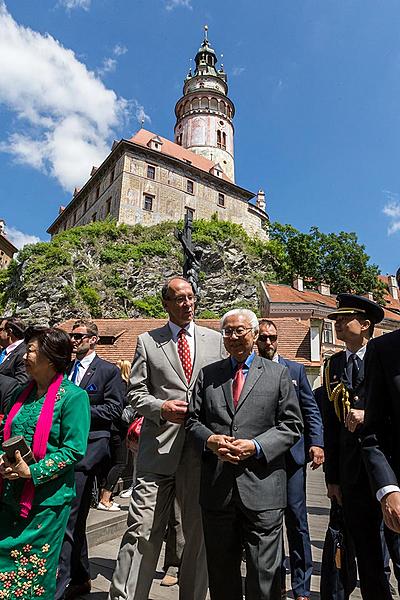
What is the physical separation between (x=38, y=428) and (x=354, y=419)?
1919 mm

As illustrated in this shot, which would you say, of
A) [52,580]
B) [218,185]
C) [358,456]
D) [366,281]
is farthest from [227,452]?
[218,185]

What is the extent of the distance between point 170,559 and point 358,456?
2.16 meters

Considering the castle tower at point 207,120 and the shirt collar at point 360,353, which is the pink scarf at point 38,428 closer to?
the shirt collar at point 360,353

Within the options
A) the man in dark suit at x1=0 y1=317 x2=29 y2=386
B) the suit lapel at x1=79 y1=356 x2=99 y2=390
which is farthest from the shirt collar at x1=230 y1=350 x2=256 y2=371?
the man in dark suit at x1=0 y1=317 x2=29 y2=386

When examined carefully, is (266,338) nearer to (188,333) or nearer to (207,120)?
(188,333)

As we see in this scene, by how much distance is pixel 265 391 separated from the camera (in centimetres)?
255

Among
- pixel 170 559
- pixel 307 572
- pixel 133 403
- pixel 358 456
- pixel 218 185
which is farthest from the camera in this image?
pixel 218 185

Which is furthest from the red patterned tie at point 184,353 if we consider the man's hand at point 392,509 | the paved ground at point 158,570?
the paved ground at point 158,570

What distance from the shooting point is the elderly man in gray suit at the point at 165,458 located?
2.61m

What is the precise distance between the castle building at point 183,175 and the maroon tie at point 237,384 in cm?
3797

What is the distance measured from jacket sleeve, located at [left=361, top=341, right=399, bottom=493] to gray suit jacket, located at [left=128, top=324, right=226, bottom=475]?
4.48 feet

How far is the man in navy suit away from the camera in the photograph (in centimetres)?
317

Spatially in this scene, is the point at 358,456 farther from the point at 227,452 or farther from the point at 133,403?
the point at 133,403

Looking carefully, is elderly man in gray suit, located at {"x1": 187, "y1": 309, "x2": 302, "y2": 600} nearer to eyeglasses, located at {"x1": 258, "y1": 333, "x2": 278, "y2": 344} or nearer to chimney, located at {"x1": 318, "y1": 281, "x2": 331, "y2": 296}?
eyeglasses, located at {"x1": 258, "y1": 333, "x2": 278, "y2": 344}
